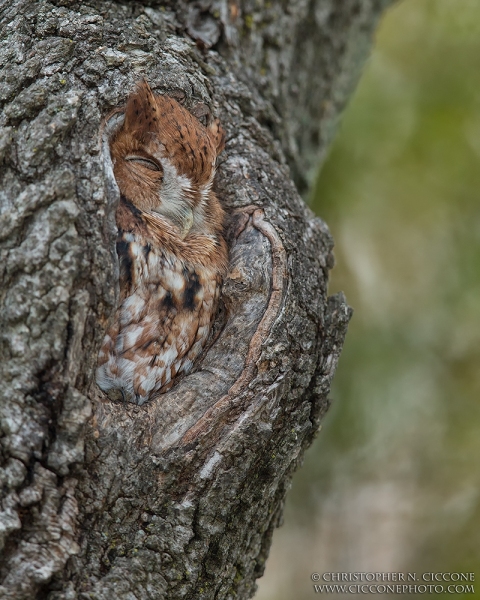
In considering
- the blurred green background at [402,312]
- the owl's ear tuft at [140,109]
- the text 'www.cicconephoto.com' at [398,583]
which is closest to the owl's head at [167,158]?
the owl's ear tuft at [140,109]

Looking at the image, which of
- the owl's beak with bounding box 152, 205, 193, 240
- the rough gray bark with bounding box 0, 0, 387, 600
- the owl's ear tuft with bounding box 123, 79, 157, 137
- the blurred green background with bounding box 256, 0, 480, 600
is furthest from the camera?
the blurred green background with bounding box 256, 0, 480, 600

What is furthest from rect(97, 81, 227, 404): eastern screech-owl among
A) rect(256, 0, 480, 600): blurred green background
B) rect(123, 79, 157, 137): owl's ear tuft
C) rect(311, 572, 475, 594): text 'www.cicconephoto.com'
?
rect(256, 0, 480, 600): blurred green background

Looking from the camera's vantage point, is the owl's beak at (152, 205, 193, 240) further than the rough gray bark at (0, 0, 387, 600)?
Yes

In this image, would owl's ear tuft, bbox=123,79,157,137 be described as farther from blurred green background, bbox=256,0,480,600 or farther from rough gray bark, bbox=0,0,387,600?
blurred green background, bbox=256,0,480,600

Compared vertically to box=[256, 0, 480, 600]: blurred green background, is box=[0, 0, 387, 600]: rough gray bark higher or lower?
lower

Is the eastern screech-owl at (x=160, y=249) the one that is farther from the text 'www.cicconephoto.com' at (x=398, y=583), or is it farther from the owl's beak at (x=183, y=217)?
the text 'www.cicconephoto.com' at (x=398, y=583)

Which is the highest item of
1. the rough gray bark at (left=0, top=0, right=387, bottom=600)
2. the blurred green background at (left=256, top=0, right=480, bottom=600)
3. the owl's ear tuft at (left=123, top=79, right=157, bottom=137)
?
the blurred green background at (left=256, top=0, right=480, bottom=600)

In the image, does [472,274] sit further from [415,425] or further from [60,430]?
[60,430]
